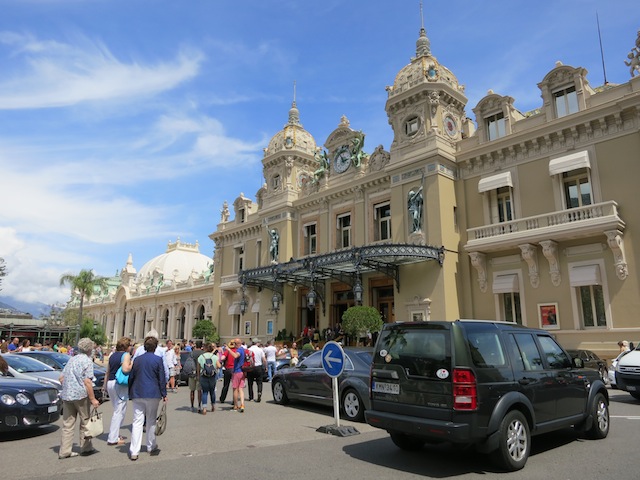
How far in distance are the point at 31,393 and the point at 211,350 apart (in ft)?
13.9

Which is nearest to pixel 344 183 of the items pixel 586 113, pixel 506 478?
pixel 586 113

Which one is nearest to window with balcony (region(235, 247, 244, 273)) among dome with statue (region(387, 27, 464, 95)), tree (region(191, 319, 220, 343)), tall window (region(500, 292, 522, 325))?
tree (region(191, 319, 220, 343))

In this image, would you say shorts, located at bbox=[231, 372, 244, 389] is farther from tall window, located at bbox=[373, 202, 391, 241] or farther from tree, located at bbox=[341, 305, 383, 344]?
tall window, located at bbox=[373, 202, 391, 241]

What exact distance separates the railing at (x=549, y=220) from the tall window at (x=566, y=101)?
462 centimetres

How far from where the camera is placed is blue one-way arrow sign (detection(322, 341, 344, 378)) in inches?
360

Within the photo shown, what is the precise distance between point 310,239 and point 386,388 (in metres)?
24.1

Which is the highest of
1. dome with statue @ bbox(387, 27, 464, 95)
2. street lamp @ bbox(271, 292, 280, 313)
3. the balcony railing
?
dome with statue @ bbox(387, 27, 464, 95)

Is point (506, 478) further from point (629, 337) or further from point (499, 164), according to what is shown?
point (499, 164)

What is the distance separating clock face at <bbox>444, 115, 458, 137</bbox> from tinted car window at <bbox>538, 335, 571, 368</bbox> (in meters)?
18.3

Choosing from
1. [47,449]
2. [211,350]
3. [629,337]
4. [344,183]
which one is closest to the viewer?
[47,449]

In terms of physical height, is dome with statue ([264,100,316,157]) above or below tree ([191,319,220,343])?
above

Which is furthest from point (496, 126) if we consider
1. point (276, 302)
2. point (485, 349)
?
point (485, 349)

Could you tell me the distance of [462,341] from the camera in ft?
21.3

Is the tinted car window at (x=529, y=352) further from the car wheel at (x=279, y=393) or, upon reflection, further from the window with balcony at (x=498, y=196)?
the window with balcony at (x=498, y=196)
